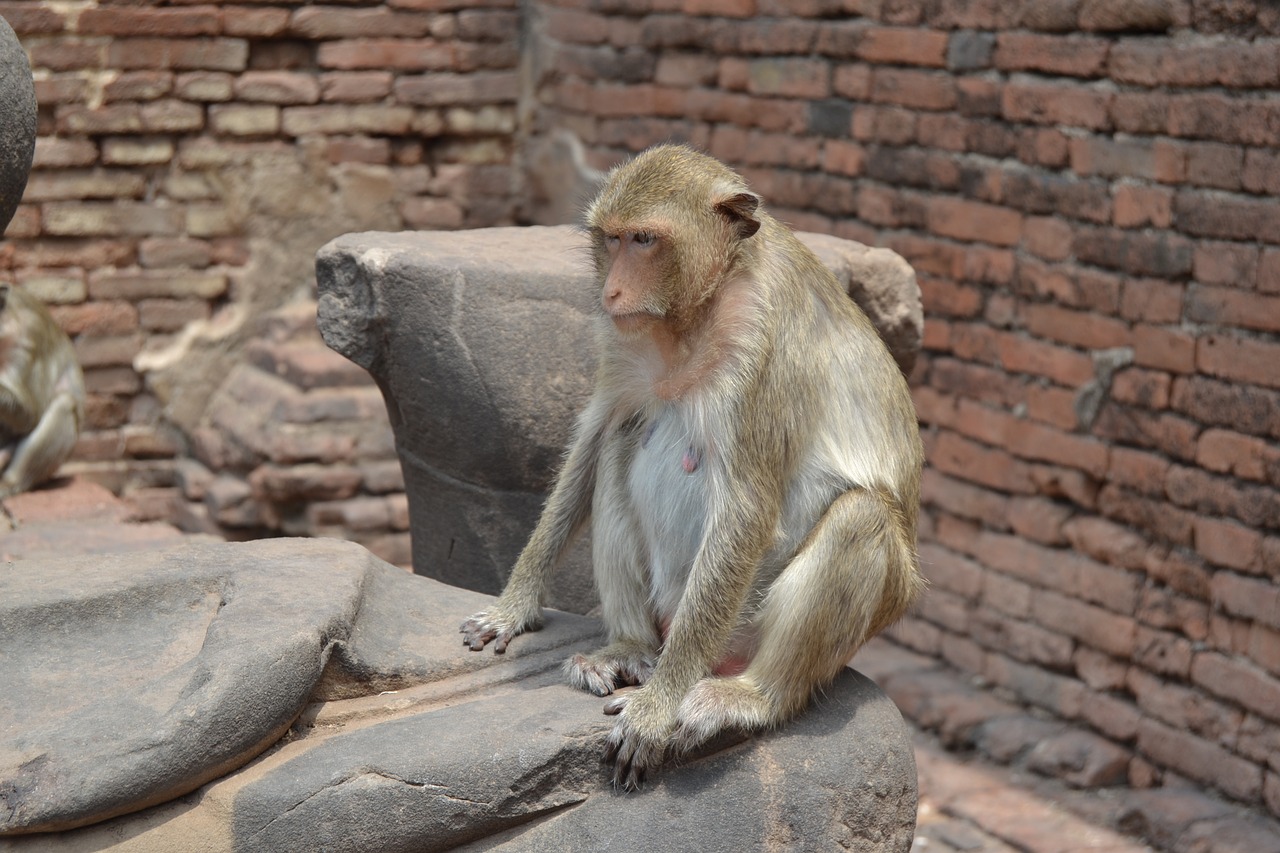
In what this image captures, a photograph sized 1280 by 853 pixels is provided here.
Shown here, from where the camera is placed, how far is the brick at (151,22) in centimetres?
639

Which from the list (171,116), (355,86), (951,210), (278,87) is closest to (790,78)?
(951,210)

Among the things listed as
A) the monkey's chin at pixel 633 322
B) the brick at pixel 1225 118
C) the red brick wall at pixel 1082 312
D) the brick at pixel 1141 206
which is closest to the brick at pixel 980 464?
the red brick wall at pixel 1082 312

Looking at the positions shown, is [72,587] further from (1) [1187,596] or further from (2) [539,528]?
(1) [1187,596]

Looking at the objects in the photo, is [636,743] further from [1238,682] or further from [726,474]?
[1238,682]

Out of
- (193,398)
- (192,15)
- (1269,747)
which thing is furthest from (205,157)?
(1269,747)

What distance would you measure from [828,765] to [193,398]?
16.1ft

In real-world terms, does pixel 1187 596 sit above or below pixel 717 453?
below

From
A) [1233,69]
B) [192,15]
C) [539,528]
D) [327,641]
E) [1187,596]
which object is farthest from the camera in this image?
[192,15]

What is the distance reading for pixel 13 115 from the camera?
9.86ft

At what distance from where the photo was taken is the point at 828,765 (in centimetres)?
280

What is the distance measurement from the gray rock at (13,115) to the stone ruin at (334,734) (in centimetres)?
85

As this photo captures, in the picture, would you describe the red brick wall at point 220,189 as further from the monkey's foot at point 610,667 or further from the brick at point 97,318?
the monkey's foot at point 610,667

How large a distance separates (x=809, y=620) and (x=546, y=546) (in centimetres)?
73

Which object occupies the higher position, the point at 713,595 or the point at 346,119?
the point at 346,119
